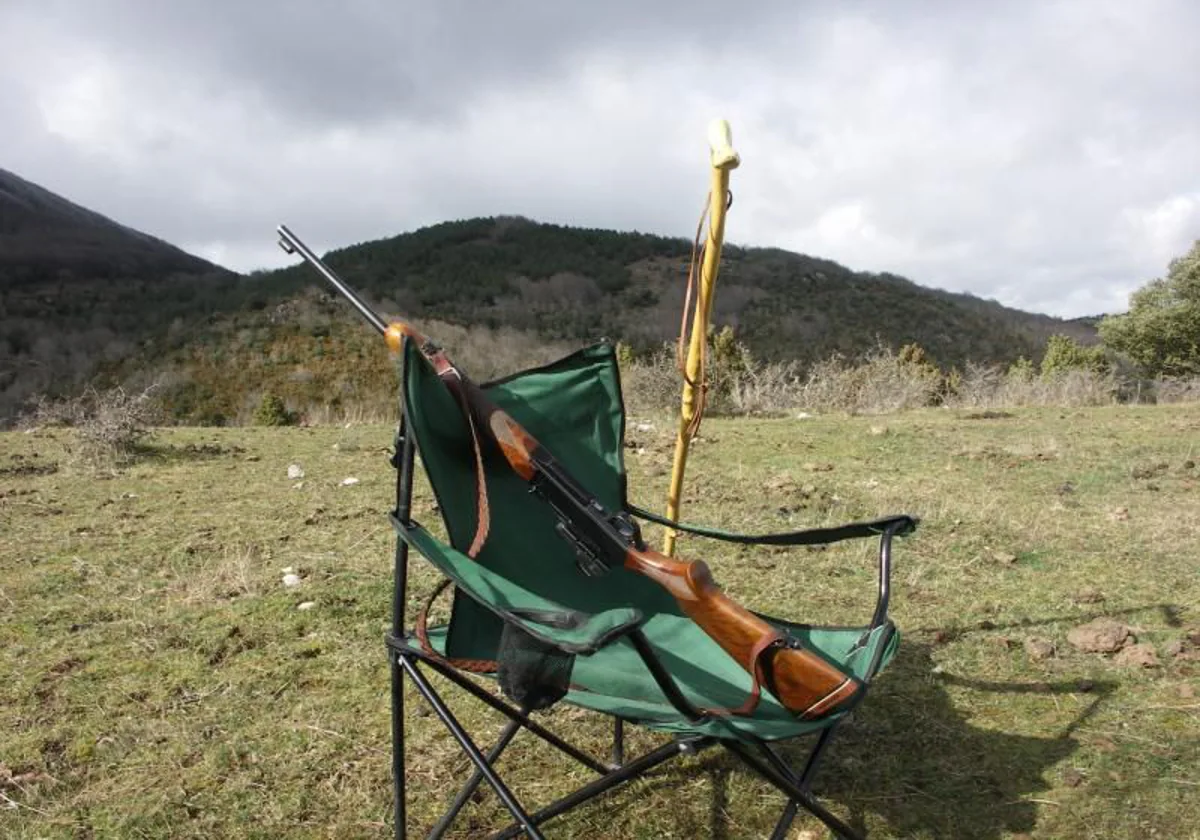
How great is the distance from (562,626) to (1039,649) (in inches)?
86.2

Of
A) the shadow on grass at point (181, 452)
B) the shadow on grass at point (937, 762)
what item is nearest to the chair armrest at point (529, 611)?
the shadow on grass at point (937, 762)

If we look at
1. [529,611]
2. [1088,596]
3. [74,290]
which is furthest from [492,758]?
[74,290]

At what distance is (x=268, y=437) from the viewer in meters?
7.98

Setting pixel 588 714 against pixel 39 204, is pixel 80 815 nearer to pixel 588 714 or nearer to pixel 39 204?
pixel 588 714

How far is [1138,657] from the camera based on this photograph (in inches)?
110

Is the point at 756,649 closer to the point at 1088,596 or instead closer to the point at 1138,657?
the point at 1138,657

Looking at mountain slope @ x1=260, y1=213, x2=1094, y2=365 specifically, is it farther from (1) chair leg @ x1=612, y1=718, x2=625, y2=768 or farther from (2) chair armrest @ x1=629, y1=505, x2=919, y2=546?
(2) chair armrest @ x1=629, y1=505, x2=919, y2=546

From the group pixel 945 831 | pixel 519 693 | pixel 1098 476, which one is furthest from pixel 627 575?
pixel 1098 476

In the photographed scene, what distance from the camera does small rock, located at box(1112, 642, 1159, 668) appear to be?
2756mm

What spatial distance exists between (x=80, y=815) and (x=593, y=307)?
28.2 metres

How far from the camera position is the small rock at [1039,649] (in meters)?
2.87

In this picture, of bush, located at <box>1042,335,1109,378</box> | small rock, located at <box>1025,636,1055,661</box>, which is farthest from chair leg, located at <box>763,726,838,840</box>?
bush, located at <box>1042,335,1109,378</box>

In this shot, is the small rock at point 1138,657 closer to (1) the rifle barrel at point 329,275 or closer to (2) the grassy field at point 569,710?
(2) the grassy field at point 569,710

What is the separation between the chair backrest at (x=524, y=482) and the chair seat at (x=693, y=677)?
108 millimetres
